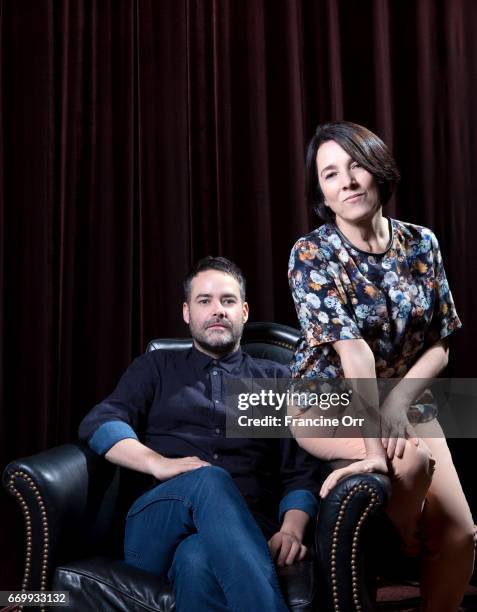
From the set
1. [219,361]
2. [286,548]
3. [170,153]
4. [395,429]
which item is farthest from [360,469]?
[170,153]

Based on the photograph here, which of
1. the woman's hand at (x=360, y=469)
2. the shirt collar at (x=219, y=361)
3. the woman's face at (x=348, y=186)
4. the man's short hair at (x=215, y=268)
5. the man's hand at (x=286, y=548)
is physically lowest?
the man's hand at (x=286, y=548)

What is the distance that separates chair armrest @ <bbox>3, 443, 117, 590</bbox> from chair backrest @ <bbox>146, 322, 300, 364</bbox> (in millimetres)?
565

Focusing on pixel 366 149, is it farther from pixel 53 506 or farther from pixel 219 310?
pixel 53 506

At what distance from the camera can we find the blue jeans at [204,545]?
1.51m

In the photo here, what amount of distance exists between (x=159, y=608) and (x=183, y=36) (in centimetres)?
192

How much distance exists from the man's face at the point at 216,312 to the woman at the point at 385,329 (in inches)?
12.1

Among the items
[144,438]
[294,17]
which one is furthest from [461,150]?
[144,438]

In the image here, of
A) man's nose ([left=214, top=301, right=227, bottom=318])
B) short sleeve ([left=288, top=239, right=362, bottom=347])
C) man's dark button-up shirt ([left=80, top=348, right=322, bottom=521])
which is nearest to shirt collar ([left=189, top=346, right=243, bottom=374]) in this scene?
man's dark button-up shirt ([left=80, top=348, right=322, bottom=521])

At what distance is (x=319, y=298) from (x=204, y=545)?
60cm

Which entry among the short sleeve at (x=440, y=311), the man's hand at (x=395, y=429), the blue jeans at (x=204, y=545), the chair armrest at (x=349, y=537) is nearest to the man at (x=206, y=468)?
the blue jeans at (x=204, y=545)

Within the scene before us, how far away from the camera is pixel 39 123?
2.64 metres

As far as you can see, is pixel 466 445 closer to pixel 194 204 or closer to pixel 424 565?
pixel 424 565

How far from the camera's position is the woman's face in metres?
1.79

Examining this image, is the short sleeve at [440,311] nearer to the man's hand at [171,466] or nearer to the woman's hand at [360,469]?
the woman's hand at [360,469]
